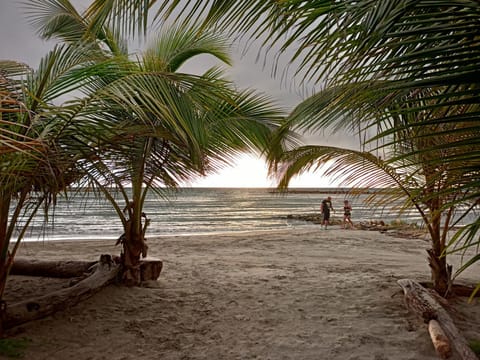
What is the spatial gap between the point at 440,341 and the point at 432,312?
543mm

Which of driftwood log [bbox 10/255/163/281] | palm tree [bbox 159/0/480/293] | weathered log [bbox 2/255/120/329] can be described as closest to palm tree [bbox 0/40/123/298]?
weathered log [bbox 2/255/120/329]

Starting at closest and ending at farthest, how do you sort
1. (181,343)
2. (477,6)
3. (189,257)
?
(477,6) < (181,343) < (189,257)

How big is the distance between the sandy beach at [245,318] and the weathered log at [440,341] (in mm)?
78

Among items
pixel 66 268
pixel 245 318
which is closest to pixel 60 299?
pixel 66 268

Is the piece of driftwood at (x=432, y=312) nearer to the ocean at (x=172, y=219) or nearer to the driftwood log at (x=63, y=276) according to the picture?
the ocean at (x=172, y=219)

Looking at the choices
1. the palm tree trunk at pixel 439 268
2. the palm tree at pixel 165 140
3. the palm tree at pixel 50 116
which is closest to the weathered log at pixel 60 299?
the palm tree at pixel 165 140

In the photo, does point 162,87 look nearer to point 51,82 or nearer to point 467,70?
point 51,82

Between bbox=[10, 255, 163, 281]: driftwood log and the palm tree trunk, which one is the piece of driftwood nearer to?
the palm tree trunk

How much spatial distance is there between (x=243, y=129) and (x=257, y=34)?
3.77 m

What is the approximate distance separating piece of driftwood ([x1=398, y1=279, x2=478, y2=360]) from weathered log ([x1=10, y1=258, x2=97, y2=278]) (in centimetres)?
421

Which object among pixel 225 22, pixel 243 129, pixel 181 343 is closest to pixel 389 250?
pixel 243 129

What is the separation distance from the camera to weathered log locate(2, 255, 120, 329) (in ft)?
11.1

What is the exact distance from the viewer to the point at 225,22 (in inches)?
42.0

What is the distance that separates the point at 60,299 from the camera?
384cm
